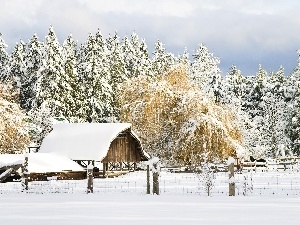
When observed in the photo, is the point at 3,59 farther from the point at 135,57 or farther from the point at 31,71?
the point at 135,57

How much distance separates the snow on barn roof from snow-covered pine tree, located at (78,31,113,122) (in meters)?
29.9

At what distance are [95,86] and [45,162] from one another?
110 feet

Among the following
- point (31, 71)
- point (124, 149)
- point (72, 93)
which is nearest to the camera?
point (124, 149)

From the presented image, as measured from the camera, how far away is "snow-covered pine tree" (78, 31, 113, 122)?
65.2m

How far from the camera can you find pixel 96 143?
3644 centimetres

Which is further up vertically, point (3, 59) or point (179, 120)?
point (3, 59)

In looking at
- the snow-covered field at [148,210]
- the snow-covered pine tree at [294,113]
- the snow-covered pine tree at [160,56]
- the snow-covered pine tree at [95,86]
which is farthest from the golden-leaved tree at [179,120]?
the snow-covered pine tree at [160,56]

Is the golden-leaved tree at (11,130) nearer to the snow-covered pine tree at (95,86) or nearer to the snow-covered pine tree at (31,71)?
the snow-covered pine tree at (31,71)

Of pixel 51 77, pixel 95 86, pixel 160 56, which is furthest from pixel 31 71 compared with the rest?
pixel 160 56

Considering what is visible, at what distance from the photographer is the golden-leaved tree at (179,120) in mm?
40722

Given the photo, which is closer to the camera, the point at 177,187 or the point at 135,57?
the point at 177,187

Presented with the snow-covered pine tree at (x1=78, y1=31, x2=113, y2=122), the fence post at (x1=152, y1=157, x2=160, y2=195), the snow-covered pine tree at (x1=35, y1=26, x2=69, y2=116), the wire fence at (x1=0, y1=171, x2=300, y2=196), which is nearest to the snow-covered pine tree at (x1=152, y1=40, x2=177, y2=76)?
the snow-covered pine tree at (x1=78, y1=31, x2=113, y2=122)

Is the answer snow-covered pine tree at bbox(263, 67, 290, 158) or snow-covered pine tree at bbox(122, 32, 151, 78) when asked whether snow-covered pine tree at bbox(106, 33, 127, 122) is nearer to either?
snow-covered pine tree at bbox(122, 32, 151, 78)

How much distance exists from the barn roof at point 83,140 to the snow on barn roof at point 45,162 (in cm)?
141
